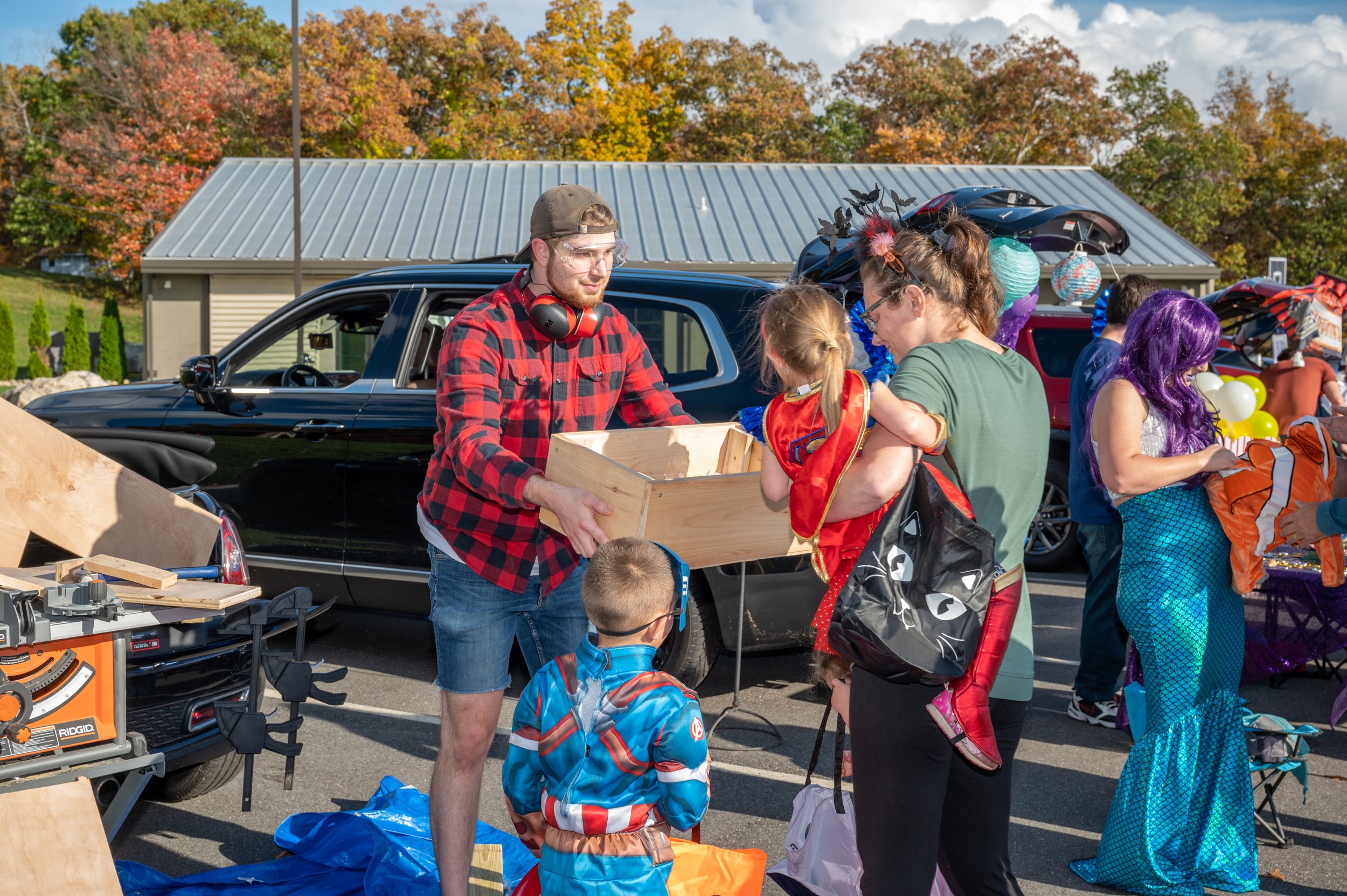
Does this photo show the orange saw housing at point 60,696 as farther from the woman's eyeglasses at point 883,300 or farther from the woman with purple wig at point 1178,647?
the woman with purple wig at point 1178,647

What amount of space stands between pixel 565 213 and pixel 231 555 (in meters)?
2.07

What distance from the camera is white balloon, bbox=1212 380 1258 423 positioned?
5.88 m

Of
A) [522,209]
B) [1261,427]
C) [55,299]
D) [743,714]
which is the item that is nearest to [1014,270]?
[743,714]

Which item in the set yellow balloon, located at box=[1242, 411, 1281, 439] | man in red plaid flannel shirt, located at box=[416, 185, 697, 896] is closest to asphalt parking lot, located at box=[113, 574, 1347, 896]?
man in red plaid flannel shirt, located at box=[416, 185, 697, 896]

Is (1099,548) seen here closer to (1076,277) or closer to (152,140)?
(1076,277)

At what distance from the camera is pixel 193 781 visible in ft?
13.1

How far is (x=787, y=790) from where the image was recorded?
4.35 m

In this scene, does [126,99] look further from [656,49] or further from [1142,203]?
[1142,203]

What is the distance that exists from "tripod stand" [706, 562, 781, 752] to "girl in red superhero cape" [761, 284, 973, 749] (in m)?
2.39

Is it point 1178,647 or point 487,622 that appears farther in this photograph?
point 1178,647

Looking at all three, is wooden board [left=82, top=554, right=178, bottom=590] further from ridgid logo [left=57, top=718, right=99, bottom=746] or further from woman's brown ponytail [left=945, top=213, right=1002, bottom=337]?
woman's brown ponytail [left=945, top=213, right=1002, bottom=337]

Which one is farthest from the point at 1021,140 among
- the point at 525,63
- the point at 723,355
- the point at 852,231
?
the point at 852,231

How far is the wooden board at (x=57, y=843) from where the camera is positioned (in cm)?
264

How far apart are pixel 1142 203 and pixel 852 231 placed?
34154 mm
